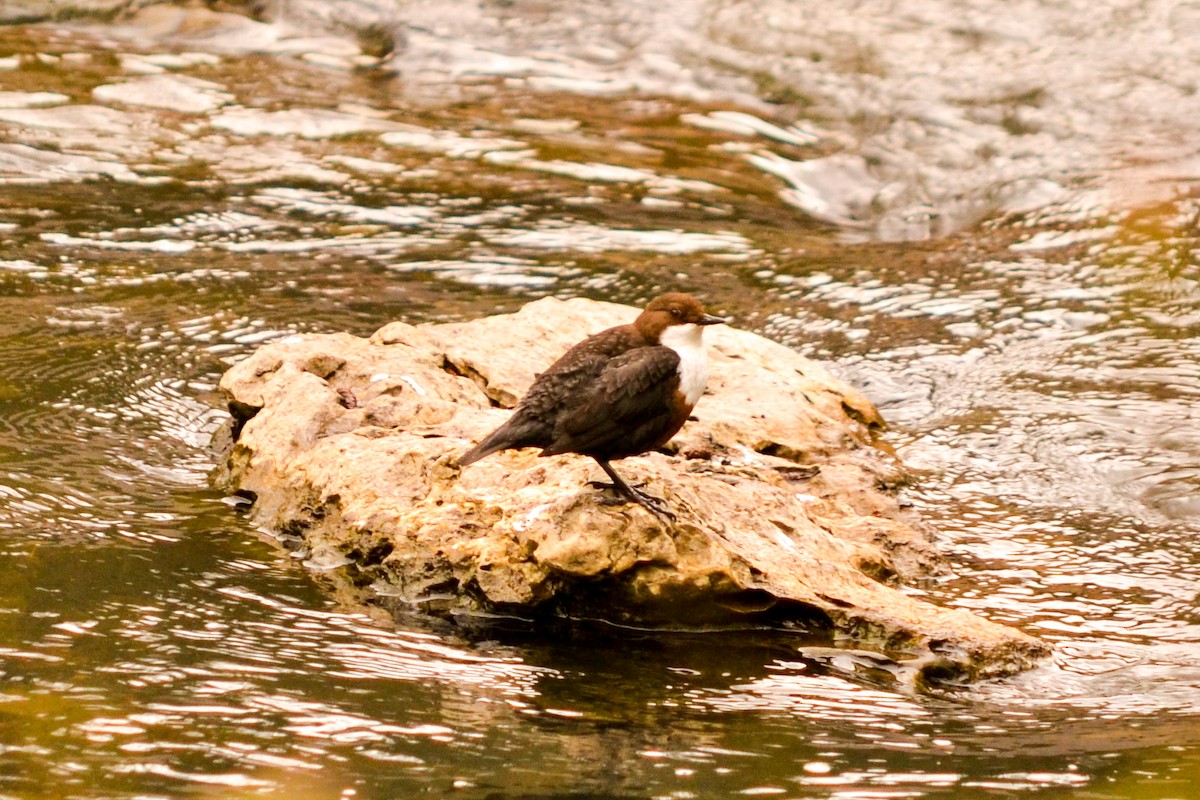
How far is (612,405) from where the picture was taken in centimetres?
468

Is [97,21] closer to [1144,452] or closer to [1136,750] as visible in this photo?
[1144,452]

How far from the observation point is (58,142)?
35.3 feet

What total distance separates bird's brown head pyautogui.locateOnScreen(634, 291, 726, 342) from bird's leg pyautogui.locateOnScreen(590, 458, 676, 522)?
0.58 meters

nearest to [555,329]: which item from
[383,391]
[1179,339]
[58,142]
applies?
[383,391]

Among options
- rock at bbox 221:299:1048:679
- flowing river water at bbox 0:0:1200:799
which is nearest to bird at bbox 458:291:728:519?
rock at bbox 221:299:1048:679

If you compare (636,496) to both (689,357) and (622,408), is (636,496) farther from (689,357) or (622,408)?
(689,357)

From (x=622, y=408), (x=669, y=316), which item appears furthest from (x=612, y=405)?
(x=669, y=316)

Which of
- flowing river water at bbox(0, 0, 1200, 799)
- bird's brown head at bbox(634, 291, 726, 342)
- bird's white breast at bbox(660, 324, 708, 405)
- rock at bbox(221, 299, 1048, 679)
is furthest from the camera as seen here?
bird's brown head at bbox(634, 291, 726, 342)

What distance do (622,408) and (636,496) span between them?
0.94 ft

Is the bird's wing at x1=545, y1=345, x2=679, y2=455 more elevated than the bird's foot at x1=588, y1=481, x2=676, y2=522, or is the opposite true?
the bird's wing at x1=545, y1=345, x2=679, y2=455

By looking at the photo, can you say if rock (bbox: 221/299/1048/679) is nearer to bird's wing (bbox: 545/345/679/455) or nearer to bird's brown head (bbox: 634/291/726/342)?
bird's wing (bbox: 545/345/679/455)

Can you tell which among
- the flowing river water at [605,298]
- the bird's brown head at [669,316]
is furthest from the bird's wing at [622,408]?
the flowing river water at [605,298]

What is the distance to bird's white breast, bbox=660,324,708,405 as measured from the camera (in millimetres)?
4887

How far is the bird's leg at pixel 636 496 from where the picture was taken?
4676mm
